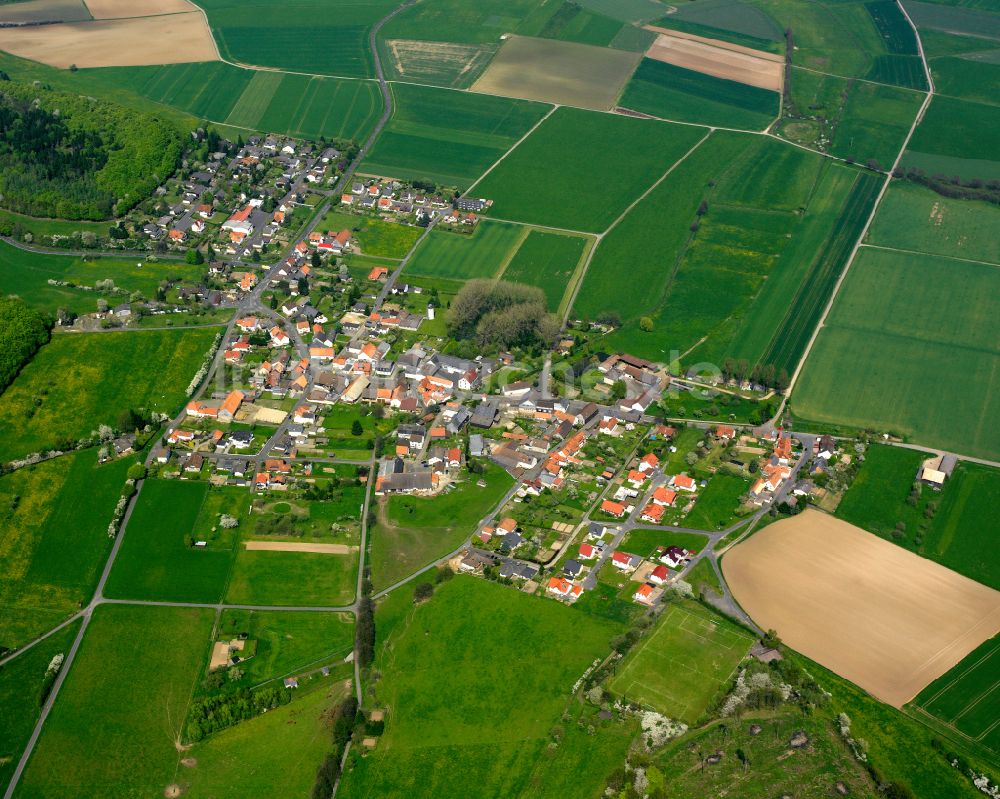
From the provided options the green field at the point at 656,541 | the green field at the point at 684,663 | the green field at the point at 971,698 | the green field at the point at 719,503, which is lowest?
the green field at the point at 656,541

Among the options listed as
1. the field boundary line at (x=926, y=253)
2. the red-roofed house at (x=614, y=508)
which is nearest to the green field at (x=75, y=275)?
the red-roofed house at (x=614, y=508)

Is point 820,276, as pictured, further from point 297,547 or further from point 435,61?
point 435,61

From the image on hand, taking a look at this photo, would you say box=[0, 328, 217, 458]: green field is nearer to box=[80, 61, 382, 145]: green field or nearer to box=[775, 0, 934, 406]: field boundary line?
box=[80, 61, 382, 145]: green field

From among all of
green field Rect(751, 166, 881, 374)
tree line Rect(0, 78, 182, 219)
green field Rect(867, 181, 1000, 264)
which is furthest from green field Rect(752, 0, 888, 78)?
tree line Rect(0, 78, 182, 219)

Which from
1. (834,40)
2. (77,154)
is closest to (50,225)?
(77,154)

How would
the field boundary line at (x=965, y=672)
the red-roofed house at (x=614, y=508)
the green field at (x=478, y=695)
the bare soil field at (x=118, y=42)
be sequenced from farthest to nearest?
the bare soil field at (x=118, y=42), the red-roofed house at (x=614, y=508), the field boundary line at (x=965, y=672), the green field at (x=478, y=695)

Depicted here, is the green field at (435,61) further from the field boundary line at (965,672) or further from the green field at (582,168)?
the field boundary line at (965,672)

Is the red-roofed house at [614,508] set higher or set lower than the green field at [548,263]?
lower
